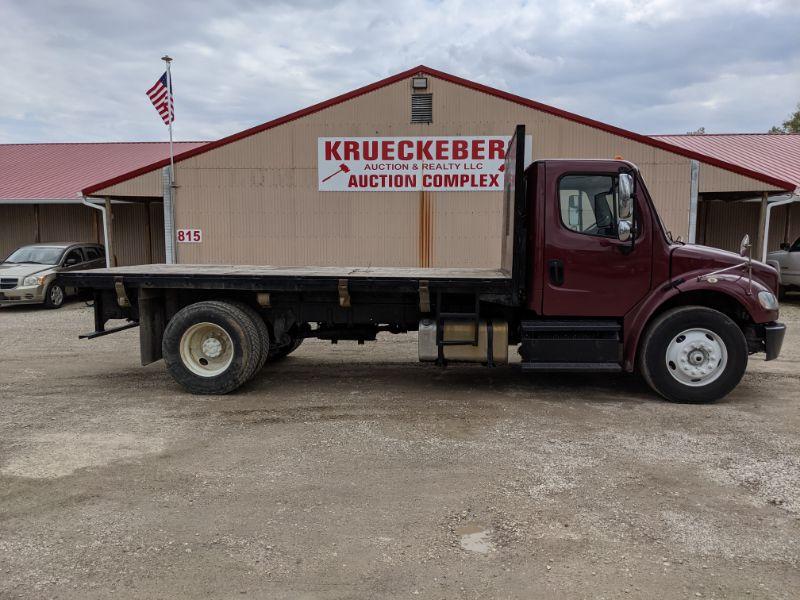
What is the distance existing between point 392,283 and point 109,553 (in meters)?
3.86

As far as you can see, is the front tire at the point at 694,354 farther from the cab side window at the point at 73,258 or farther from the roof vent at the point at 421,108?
the cab side window at the point at 73,258

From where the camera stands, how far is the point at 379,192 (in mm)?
14141

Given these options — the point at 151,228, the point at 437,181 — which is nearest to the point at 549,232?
the point at 437,181

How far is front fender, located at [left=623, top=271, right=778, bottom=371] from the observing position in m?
6.19

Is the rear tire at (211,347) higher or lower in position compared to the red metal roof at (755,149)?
lower

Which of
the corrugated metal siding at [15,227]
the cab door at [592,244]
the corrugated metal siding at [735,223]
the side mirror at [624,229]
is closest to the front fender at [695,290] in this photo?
the cab door at [592,244]

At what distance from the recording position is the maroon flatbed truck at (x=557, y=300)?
621cm

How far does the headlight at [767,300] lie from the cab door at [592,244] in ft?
3.72

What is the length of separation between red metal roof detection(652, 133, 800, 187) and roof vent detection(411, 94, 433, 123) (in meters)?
9.76

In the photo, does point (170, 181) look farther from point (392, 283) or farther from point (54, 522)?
point (54, 522)

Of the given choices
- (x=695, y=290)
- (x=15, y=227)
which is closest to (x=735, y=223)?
(x=695, y=290)

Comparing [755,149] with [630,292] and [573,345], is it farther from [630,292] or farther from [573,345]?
[573,345]

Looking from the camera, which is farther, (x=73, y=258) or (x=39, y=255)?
(x=73, y=258)

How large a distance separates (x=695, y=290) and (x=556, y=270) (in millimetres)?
1432
